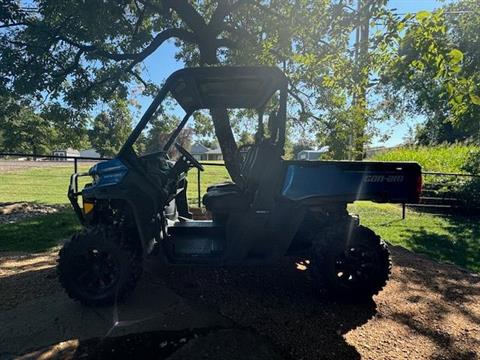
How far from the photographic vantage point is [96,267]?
3.12 meters

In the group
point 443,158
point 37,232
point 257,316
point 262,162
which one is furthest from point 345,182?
point 443,158

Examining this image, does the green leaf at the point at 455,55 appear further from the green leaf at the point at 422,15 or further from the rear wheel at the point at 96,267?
the rear wheel at the point at 96,267

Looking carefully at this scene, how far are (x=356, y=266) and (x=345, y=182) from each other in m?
0.82

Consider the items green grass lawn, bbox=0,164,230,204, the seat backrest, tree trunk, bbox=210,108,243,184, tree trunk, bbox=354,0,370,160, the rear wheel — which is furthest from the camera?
green grass lawn, bbox=0,164,230,204

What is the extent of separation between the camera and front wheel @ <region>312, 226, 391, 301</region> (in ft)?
10.4

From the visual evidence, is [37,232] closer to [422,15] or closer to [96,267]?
[96,267]

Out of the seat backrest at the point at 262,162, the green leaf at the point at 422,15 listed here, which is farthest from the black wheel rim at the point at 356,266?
the green leaf at the point at 422,15

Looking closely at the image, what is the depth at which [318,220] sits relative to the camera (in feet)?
11.6

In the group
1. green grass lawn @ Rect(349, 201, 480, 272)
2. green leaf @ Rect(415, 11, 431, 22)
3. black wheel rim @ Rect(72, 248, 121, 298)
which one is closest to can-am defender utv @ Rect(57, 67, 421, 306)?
black wheel rim @ Rect(72, 248, 121, 298)

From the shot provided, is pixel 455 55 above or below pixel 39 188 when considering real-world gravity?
above

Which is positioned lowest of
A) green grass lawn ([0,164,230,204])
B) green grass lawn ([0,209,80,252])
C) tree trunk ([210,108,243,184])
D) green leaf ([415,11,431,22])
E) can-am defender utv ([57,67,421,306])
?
green grass lawn ([0,164,230,204])

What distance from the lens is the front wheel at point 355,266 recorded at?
3.16 meters

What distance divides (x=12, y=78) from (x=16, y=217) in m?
2.91

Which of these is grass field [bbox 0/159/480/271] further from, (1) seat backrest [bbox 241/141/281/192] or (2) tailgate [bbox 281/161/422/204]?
(1) seat backrest [bbox 241/141/281/192]
